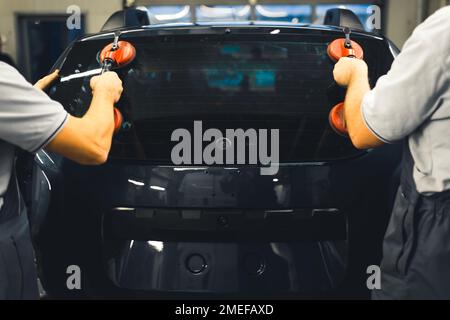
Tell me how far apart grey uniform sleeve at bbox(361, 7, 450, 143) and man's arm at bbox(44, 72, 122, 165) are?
28.3 inches

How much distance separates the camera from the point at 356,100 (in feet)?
5.75

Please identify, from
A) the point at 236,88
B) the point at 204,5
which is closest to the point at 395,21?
the point at 204,5

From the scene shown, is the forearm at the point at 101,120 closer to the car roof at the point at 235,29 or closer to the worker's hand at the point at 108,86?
the worker's hand at the point at 108,86

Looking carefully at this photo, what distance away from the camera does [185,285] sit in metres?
1.96

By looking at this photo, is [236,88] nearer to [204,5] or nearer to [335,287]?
[335,287]

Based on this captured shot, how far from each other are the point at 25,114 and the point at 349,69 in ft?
3.23

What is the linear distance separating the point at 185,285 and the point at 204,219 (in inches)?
8.7

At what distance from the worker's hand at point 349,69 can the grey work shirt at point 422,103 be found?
224mm

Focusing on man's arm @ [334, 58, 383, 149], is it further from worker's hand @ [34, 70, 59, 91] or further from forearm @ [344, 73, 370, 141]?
worker's hand @ [34, 70, 59, 91]

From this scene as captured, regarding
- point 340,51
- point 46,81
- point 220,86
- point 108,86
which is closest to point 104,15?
point 220,86

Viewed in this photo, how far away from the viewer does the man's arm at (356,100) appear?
1710 millimetres

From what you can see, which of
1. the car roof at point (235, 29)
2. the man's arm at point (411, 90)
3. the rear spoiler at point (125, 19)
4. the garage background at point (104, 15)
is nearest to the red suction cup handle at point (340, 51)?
the car roof at point (235, 29)

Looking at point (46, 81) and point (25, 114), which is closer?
point (25, 114)

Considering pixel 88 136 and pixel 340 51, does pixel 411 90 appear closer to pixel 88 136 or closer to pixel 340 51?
pixel 340 51
